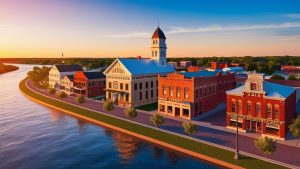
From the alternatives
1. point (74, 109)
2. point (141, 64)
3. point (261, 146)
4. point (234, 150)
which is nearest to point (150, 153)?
point (234, 150)

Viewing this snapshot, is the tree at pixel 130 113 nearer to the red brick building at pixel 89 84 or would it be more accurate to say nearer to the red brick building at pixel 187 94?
the red brick building at pixel 187 94

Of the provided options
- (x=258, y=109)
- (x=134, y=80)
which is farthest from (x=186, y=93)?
(x=134, y=80)

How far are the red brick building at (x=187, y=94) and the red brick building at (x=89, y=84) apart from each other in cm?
3175

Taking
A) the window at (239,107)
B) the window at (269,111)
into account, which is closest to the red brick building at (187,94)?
the window at (239,107)

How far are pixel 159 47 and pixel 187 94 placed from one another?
1073 inches

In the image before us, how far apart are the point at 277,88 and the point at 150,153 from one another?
24.3m

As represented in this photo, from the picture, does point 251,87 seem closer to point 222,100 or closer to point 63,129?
point 222,100

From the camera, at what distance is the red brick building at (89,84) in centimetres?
8402

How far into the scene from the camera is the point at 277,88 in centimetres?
4456

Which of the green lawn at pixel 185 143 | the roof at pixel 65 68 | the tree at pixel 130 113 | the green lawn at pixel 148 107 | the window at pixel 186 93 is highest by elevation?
the roof at pixel 65 68

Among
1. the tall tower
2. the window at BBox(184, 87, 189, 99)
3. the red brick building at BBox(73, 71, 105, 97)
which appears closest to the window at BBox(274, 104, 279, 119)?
the window at BBox(184, 87, 189, 99)

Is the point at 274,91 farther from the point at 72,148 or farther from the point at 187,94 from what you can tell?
the point at 72,148

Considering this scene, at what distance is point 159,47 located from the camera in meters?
79.2

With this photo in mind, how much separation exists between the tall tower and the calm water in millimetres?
32604
